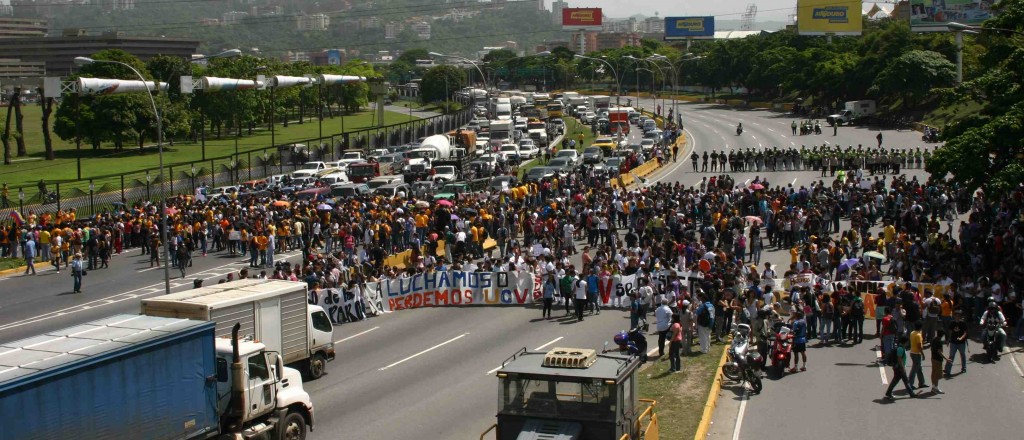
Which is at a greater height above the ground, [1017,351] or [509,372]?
[509,372]

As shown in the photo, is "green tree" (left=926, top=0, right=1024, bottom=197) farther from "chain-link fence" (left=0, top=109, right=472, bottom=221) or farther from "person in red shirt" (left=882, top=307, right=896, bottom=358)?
"chain-link fence" (left=0, top=109, right=472, bottom=221)

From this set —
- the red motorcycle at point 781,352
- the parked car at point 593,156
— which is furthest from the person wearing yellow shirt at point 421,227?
the parked car at point 593,156

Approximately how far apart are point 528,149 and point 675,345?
5727 centimetres

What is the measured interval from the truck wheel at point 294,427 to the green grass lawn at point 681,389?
5.85 m

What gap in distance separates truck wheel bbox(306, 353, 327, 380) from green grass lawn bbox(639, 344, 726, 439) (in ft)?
21.8

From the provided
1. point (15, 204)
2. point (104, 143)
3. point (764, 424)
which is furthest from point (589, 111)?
point (764, 424)

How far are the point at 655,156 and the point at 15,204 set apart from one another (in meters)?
35.2

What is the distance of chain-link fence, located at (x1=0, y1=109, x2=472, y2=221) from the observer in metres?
A: 51.3

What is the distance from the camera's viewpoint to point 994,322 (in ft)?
75.2

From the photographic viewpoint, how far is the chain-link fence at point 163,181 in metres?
51.3

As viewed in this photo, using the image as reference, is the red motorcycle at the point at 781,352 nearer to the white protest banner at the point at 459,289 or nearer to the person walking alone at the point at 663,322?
the person walking alone at the point at 663,322

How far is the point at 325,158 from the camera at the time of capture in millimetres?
76750

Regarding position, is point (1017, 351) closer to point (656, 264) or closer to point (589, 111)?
point (656, 264)

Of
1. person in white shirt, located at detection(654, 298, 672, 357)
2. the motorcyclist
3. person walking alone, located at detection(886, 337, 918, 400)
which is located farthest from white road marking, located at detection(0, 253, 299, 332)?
the motorcyclist
